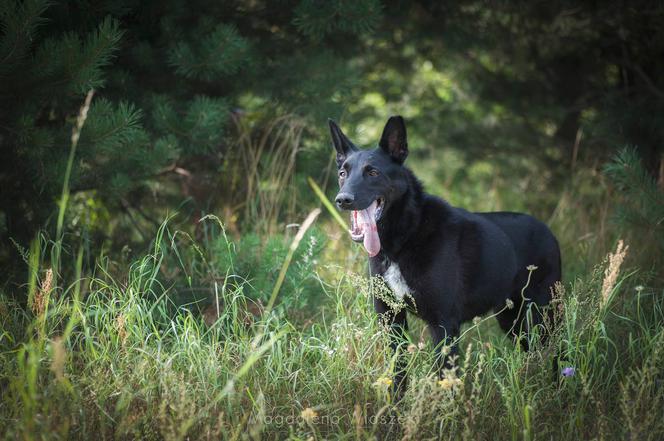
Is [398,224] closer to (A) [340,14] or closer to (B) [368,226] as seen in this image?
(B) [368,226]

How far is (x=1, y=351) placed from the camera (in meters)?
3.23

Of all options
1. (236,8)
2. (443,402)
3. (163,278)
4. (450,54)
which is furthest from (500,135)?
(443,402)

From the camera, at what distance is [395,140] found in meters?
3.68

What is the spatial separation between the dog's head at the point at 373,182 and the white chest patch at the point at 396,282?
19cm

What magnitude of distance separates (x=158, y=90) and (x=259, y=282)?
1.75m

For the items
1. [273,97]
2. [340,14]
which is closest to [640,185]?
[340,14]

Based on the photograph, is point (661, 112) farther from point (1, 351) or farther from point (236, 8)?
point (1, 351)

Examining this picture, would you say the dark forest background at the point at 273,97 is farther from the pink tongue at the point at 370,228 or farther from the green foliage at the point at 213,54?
the pink tongue at the point at 370,228

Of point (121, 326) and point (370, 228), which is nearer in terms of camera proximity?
point (121, 326)

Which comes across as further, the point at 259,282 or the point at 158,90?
the point at 158,90

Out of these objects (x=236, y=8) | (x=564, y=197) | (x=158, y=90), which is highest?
(x=236, y=8)

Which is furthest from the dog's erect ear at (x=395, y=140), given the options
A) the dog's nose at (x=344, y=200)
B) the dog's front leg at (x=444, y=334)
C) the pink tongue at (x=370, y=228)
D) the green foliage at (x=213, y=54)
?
the green foliage at (x=213, y=54)

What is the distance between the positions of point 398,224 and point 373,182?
282mm

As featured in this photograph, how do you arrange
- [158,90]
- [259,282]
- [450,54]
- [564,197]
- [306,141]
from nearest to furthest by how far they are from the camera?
[259,282]
[158,90]
[306,141]
[564,197]
[450,54]
